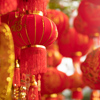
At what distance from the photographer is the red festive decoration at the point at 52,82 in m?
1.59

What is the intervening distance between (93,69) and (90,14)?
390 mm

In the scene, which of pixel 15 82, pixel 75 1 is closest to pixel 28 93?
pixel 15 82

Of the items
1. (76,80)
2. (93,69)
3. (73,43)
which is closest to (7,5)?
(93,69)

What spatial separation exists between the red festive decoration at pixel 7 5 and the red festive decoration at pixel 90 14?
1.82 feet

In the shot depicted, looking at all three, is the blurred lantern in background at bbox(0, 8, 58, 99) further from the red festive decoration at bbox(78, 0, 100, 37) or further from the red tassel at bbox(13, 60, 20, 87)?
the red festive decoration at bbox(78, 0, 100, 37)

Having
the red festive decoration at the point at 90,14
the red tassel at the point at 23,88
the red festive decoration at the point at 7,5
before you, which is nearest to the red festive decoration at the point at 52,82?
the red festive decoration at the point at 90,14

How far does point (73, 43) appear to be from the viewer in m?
1.84

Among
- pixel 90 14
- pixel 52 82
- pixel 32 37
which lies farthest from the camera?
pixel 52 82

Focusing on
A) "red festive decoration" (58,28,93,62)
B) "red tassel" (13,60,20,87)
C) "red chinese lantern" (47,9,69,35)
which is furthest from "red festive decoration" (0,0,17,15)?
"red festive decoration" (58,28,93,62)

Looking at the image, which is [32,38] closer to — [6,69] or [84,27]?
[6,69]

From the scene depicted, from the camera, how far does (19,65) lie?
3.56ft

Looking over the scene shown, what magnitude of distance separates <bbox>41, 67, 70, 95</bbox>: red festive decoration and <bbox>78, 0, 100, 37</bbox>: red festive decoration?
0.39m

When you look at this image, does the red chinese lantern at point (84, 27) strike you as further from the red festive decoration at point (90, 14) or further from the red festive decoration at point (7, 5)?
the red festive decoration at point (7, 5)

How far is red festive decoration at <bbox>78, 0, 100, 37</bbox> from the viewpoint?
4.86ft
